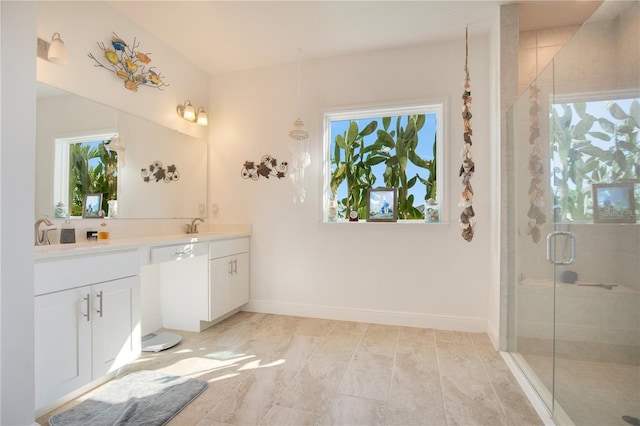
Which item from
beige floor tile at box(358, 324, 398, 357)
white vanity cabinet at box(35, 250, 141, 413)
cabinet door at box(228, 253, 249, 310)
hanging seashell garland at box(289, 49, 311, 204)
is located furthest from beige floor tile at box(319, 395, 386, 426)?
hanging seashell garland at box(289, 49, 311, 204)

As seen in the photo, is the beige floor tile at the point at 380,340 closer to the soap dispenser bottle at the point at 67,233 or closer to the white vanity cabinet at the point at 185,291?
the white vanity cabinet at the point at 185,291

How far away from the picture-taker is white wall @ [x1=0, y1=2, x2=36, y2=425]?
4.48 feet

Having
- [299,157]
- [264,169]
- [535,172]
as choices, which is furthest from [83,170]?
[535,172]

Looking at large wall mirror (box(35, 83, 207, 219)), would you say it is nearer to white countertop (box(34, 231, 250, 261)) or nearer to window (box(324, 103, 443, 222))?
white countertop (box(34, 231, 250, 261))

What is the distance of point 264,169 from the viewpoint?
11.4ft

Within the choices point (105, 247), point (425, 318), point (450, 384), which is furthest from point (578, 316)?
point (105, 247)

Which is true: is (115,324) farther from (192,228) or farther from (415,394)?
(415,394)

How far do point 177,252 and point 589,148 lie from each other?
2.80 meters

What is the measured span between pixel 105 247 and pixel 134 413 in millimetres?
968

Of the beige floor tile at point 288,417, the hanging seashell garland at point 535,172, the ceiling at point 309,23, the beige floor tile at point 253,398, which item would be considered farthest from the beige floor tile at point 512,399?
the ceiling at point 309,23

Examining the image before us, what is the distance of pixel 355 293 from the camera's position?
3.18m

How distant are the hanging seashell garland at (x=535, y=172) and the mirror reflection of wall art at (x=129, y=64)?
3207 mm

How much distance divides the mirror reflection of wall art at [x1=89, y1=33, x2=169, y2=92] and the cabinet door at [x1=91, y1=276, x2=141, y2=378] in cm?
178

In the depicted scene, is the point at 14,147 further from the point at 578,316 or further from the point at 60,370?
the point at 578,316
